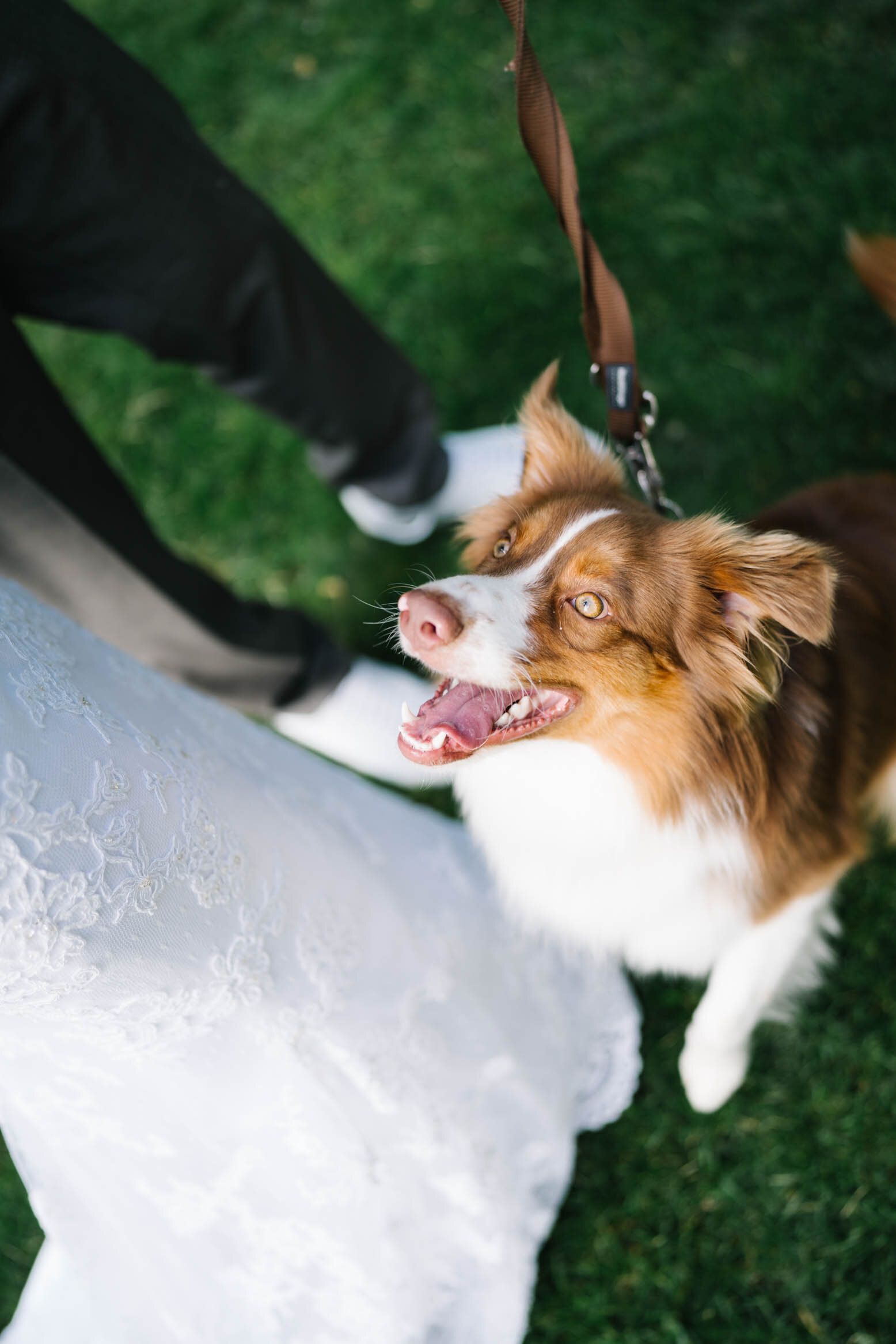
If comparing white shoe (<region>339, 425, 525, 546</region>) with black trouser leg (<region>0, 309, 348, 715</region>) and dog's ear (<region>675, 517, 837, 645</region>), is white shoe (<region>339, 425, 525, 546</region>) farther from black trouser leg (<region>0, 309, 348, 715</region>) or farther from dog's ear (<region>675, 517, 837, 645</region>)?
dog's ear (<region>675, 517, 837, 645</region>)

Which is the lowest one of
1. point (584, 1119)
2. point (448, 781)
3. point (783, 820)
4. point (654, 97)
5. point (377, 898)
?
point (584, 1119)

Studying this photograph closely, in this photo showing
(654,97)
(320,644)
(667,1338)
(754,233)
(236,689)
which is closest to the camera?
(667,1338)

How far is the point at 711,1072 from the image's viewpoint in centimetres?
231

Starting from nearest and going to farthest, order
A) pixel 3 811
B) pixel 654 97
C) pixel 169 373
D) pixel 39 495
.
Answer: pixel 3 811 < pixel 39 495 < pixel 654 97 < pixel 169 373

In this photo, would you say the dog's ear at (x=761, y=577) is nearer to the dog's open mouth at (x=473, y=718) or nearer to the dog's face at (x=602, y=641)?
the dog's face at (x=602, y=641)

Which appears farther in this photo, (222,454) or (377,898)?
(222,454)

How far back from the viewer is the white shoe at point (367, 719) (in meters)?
2.82

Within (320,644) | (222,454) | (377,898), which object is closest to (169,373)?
(222,454)

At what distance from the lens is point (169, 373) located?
12.8 feet

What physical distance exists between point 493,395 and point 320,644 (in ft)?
4.32

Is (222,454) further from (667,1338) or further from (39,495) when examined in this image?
(667,1338)

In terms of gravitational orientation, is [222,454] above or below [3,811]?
below

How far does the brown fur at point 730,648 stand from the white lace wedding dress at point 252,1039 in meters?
0.60

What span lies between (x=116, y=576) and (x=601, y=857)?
129 cm
